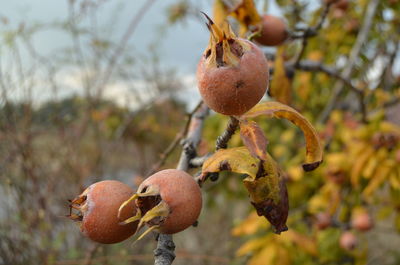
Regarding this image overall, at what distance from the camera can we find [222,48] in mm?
512

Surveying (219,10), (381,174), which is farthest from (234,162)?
(381,174)

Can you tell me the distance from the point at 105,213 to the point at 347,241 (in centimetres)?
161

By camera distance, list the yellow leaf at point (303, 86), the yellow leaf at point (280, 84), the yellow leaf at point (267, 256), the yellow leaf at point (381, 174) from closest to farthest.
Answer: the yellow leaf at point (280, 84) < the yellow leaf at point (381, 174) < the yellow leaf at point (267, 256) < the yellow leaf at point (303, 86)

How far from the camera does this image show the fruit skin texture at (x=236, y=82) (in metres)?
0.50

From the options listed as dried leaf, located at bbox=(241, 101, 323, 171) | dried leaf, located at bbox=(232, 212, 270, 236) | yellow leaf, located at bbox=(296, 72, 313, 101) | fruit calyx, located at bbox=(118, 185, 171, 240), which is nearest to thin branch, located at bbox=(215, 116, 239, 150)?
dried leaf, located at bbox=(241, 101, 323, 171)

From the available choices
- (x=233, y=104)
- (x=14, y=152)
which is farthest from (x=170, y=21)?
(x=233, y=104)

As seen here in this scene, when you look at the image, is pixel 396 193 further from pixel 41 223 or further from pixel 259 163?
pixel 41 223

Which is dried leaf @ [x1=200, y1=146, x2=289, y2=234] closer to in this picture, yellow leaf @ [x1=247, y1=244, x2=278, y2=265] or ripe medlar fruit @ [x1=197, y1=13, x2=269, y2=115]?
ripe medlar fruit @ [x1=197, y1=13, x2=269, y2=115]

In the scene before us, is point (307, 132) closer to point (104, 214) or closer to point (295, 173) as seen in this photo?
point (104, 214)

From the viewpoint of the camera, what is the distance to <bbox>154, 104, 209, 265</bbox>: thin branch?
51 centimetres

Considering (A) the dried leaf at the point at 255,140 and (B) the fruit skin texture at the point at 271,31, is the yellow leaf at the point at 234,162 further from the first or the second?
(B) the fruit skin texture at the point at 271,31

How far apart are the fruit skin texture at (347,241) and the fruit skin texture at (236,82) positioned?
157 cm

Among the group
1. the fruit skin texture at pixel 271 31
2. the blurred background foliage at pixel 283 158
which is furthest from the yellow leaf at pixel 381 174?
the fruit skin texture at pixel 271 31

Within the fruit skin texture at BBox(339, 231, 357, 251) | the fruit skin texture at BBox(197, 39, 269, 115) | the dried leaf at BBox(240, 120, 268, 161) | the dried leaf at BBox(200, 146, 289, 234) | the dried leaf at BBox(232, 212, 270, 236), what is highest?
the fruit skin texture at BBox(197, 39, 269, 115)
